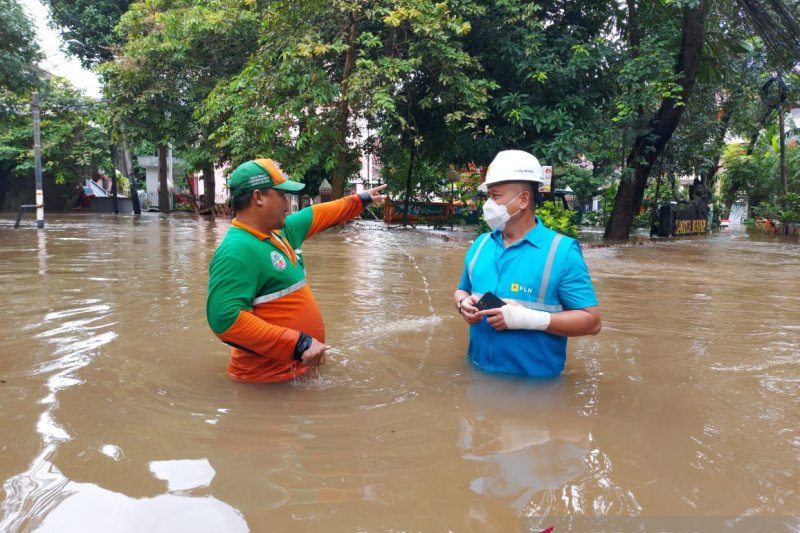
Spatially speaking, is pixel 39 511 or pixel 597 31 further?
pixel 597 31

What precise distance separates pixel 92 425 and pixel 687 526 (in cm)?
268

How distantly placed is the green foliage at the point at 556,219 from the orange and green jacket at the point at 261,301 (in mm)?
12701

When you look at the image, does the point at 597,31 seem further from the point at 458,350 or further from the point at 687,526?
the point at 687,526

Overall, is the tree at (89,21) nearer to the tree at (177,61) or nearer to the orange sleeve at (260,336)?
the tree at (177,61)

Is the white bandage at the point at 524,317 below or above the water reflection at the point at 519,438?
above

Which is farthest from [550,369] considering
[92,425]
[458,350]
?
[92,425]

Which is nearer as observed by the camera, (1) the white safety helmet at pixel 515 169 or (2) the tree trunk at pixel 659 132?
(1) the white safety helmet at pixel 515 169

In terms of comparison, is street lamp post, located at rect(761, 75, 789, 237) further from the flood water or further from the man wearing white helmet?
the man wearing white helmet

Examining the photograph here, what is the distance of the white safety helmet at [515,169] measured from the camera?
3.25 meters

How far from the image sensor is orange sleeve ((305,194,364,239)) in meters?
3.99

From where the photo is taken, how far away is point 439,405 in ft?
11.7

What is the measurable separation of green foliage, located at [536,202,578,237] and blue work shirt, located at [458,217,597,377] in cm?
1234

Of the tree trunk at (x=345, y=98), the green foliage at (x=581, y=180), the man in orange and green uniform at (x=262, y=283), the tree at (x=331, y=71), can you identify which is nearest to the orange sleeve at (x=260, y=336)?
the man in orange and green uniform at (x=262, y=283)

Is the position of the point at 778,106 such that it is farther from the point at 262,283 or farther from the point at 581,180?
the point at 262,283
